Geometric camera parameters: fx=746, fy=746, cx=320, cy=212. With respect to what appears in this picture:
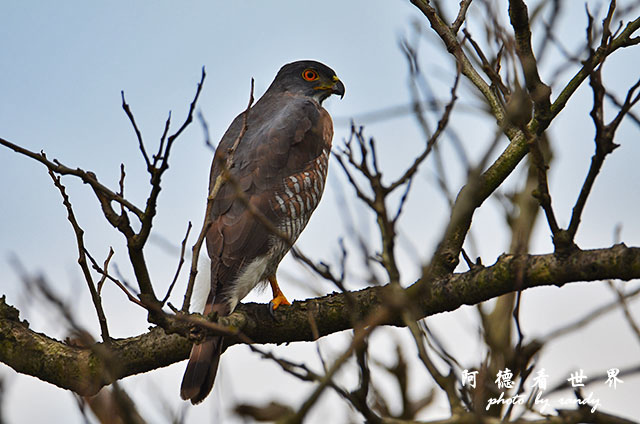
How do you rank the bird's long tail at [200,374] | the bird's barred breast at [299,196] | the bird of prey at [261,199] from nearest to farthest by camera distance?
the bird's long tail at [200,374] → the bird of prey at [261,199] → the bird's barred breast at [299,196]

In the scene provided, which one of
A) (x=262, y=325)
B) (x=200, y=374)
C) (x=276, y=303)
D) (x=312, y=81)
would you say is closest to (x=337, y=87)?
(x=312, y=81)

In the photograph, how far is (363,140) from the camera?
253 centimetres

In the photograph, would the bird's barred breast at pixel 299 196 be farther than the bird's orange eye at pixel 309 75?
No

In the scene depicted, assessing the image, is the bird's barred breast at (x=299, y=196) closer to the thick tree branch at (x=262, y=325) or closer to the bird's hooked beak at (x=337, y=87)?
the thick tree branch at (x=262, y=325)

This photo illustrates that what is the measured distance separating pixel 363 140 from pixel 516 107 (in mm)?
519

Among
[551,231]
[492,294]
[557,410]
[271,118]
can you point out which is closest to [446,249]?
[492,294]

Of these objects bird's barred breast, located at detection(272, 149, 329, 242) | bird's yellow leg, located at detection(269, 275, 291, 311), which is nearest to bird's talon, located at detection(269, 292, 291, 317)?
bird's yellow leg, located at detection(269, 275, 291, 311)

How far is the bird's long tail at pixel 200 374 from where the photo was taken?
13.5 feet

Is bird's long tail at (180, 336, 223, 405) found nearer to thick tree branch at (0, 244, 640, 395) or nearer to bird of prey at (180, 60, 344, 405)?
bird of prey at (180, 60, 344, 405)

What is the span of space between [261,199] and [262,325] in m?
0.98

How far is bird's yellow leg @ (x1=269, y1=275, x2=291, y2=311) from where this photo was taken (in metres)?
4.65

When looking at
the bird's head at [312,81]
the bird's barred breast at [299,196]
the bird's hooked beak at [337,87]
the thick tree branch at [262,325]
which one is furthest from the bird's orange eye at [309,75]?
the thick tree branch at [262,325]

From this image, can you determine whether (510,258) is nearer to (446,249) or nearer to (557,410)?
(446,249)

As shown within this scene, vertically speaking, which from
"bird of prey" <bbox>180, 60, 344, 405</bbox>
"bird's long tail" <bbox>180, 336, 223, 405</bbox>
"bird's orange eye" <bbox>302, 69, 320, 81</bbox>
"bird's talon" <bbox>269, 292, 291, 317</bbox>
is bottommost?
"bird's long tail" <bbox>180, 336, 223, 405</bbox>
